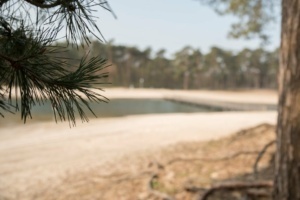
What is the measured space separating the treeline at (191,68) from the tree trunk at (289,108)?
57423 mm

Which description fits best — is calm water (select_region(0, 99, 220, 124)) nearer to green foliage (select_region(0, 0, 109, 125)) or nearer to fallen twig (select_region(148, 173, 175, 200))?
fallen twig (select_region(148, 173, 175, 200))

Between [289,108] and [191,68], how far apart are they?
219 feet

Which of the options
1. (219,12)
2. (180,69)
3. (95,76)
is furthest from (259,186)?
(180,69)

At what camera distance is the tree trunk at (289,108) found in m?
2.32

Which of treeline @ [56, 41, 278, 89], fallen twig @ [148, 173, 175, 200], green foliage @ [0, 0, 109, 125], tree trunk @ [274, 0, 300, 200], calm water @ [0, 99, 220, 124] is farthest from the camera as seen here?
treeline @ [56, 41, 278, 89]

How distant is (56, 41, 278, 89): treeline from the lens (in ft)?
209

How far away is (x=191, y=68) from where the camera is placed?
68188mm

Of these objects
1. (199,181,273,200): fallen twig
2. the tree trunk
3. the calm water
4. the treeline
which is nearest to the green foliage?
the tree trunk

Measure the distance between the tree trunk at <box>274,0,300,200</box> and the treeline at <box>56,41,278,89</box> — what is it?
5742 cm

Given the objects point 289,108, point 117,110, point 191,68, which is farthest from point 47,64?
point 191,68

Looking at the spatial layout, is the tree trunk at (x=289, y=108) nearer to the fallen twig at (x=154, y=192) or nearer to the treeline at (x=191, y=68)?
the fallen twig at (x=154, y=192)

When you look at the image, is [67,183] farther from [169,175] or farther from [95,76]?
[95,76]

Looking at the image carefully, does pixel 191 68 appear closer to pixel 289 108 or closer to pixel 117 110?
pixel 117 110

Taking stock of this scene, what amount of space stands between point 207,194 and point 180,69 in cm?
6433
